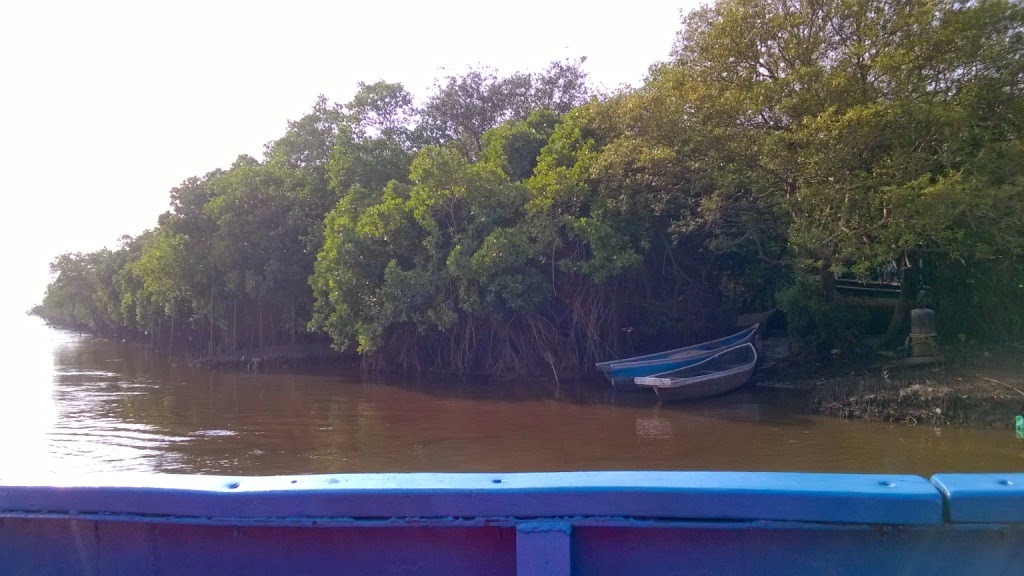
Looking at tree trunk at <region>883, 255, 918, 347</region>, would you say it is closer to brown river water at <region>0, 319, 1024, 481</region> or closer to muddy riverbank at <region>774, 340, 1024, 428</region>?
muddy riverbank at <region>774, 340, 1024, 428</region>

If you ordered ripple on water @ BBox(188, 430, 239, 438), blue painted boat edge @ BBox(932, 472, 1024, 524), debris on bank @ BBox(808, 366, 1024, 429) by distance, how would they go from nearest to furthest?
1. blue painted boat edge @ BBox(932, 472, 1024, 524)
2. debris on bank @ BBox(808, 366, 1024, 429)
3. ripple on water @ BBox(188, 430, 239, 438)

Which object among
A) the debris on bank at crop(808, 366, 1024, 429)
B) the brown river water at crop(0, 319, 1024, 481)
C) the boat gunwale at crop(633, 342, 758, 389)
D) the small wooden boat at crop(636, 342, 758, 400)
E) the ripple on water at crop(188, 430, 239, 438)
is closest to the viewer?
the brown river water at crop(0, 319, 1024, 481)

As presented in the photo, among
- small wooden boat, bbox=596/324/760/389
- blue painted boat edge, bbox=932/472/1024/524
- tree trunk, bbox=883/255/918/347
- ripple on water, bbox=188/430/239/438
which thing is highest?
tree trunk, bbox=883/255/918/347

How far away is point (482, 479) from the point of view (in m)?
3.12

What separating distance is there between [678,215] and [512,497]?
15040 millimetres

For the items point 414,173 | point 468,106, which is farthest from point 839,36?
point 468,106

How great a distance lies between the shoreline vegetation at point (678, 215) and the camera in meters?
11.8

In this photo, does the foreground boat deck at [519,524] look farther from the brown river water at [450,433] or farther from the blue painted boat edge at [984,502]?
the brown river water at [450,433]

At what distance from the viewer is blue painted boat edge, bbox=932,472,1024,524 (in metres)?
2.76

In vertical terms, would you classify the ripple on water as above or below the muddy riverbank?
below

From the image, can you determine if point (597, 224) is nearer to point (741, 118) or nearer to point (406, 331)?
point (741, 118)

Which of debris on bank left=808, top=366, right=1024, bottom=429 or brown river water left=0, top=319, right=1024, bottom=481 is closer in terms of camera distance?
brown river water left=0, top=319, right=1024, bottom=481

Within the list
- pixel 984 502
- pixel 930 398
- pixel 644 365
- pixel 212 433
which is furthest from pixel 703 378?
pixel 984 502

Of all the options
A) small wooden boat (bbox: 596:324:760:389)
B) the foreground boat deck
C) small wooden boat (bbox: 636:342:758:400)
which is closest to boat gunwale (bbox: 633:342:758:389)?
small wooden boat (bbox: 636:342:758:400)
